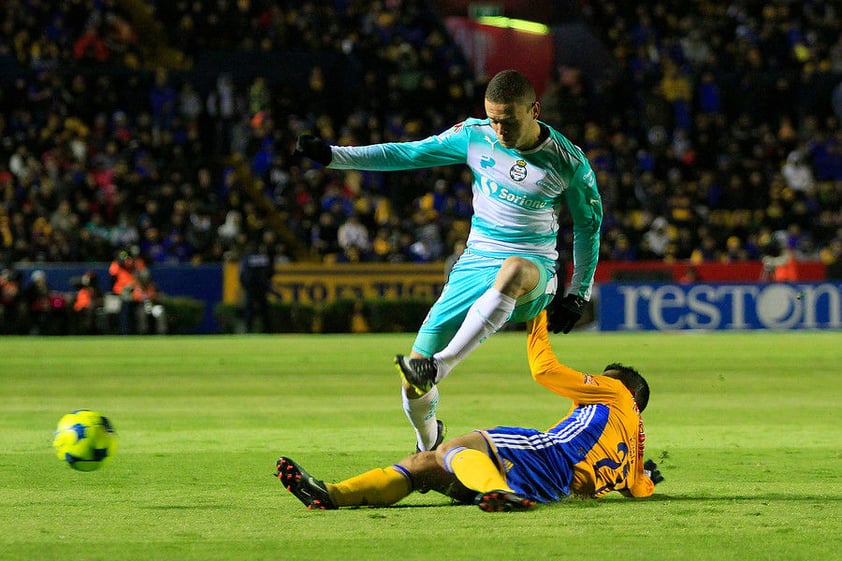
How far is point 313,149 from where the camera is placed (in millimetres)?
6801

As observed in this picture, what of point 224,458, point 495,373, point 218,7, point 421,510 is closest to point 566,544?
point 421,510

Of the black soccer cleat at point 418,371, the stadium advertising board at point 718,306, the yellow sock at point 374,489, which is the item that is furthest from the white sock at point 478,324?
the stadium advertising board at point 718,306

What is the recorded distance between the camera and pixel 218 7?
31.0 m

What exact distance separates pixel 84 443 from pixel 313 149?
1997mm

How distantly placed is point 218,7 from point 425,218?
25.9 feet

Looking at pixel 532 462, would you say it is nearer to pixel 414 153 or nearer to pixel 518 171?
pixel 518 171

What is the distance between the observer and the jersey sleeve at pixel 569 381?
650 cm

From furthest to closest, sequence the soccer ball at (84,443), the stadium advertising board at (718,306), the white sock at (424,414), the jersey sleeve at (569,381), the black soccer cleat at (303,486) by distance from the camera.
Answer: the stadium advertising board at (718,306)
the soccer ball at (84,443)
the white sock at (424,414)
the jersey sleeve at (569,381)
the black soccer cleat at (303,486)

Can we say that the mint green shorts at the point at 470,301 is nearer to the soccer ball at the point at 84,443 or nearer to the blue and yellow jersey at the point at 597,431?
the blue and yellow jersey at the point at 597,431

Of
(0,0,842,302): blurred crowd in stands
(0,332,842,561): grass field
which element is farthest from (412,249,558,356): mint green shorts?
(0,0,842,302): blurred crowd in stands

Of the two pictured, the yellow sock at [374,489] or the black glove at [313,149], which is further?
the black glove at [313,149]

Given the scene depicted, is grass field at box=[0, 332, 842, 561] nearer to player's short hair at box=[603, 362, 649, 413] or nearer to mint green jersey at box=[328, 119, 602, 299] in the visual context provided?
player's short hair at box=[603, 362, 649, 413]

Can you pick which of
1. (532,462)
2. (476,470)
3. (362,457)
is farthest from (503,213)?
(362,457)

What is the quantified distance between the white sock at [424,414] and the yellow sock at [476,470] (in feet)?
3.49
